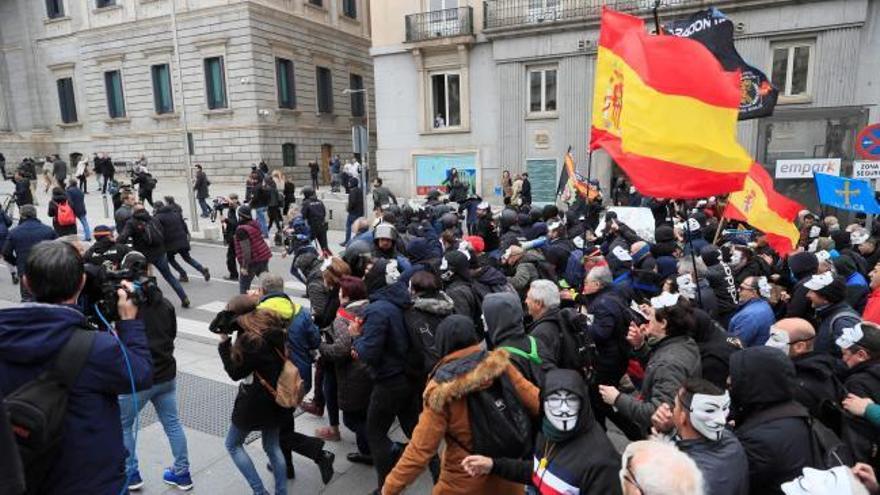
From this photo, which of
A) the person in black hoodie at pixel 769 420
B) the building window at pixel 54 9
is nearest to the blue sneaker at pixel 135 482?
the person in black hoodie at pixel 769 420

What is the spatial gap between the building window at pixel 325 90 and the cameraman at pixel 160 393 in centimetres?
3022

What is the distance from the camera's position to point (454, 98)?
2291 centimetres

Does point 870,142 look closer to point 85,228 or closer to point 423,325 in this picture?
point 423,325

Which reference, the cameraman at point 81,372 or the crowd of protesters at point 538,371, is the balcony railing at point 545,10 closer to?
the crowd of protesters at point 538,371

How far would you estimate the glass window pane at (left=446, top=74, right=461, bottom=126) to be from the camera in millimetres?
22703

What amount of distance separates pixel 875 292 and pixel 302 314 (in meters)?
5.21

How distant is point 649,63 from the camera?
460cm

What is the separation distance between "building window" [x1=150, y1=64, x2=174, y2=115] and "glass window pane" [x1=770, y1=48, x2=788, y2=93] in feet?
92.6

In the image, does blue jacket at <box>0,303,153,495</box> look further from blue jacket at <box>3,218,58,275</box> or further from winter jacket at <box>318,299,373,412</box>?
blue jacket at <box>3,218,58,275</box>

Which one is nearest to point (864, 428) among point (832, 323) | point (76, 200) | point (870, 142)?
point (832, 323)

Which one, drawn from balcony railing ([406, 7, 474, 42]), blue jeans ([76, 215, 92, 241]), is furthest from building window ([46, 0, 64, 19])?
blue jeans ([76, 215, 92, 241])

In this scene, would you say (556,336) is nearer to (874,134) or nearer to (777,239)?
(777,239)

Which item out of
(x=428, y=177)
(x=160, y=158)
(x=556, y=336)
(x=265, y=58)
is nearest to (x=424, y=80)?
(x=428, y=177)

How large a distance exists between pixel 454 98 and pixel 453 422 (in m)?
21.3
